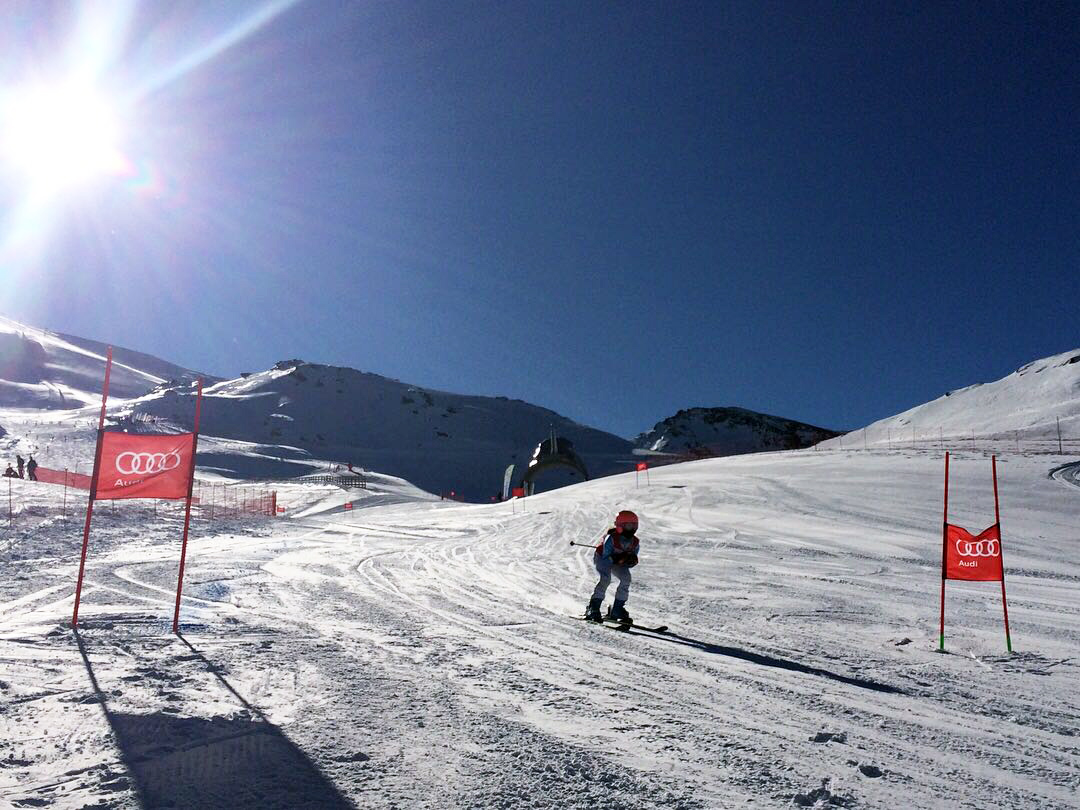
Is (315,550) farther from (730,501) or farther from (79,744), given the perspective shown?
(730,501)

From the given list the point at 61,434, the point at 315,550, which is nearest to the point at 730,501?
the point at 315,550

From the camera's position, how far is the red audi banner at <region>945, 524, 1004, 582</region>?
7984mm

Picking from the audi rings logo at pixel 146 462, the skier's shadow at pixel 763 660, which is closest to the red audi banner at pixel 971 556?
the skier's shadow at pixel 763 660

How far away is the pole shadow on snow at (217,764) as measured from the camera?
353 centimetres

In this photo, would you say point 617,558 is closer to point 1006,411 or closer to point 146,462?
point 146,462

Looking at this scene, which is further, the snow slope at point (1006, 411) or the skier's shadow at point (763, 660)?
the snow slope at point (1006, 411)

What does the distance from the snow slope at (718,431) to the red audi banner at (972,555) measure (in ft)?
381

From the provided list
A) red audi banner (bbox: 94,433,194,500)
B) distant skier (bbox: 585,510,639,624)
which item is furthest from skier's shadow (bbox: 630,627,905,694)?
red audi banner (bbox: 94,433,194,500)

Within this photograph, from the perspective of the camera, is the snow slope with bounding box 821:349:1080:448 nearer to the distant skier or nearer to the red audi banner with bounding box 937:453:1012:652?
the red audi banner with bounding box 937:453:1012:652

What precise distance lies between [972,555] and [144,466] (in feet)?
32.6

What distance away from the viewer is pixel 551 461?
56781mm

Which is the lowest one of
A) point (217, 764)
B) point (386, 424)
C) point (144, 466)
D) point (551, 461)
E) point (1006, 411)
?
point (217, 764)

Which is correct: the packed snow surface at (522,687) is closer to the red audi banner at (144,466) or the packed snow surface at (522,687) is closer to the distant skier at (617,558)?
the distant skier at (617,558)

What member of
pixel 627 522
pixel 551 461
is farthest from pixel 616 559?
pixel 551 461
